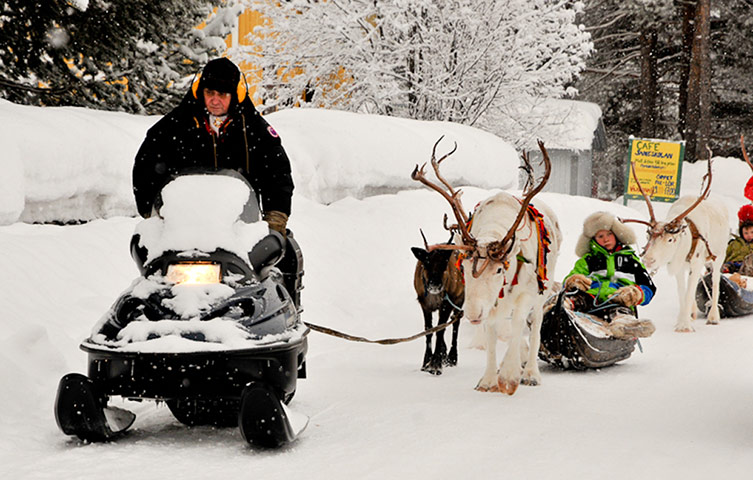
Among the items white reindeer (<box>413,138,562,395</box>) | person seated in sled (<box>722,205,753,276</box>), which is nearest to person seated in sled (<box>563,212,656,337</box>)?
white reindeer (<box>413,138,562,395</box>)

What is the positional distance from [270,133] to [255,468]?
7.46ft

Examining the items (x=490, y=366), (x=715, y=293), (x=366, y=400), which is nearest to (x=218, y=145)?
(x=366, y=400)

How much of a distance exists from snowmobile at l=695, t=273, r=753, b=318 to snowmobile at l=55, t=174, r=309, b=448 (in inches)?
346

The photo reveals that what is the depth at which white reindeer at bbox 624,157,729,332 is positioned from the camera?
11023 millimetres

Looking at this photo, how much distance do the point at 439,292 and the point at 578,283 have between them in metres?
1.46

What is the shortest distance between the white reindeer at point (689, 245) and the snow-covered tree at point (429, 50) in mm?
7654

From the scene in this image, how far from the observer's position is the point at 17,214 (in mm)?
7258

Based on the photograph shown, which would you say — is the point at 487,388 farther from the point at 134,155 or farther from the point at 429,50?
the point at 429,50

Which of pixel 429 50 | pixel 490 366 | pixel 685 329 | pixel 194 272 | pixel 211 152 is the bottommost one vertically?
pixel 685 329

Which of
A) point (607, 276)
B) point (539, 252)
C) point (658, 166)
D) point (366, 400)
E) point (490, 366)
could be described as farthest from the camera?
point (658, 166)

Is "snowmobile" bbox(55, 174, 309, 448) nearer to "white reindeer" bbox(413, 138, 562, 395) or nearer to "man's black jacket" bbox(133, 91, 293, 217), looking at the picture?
"man's black jacket" bbox(133, 91, 293, 217)

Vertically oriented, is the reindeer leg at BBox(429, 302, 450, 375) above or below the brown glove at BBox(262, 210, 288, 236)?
below

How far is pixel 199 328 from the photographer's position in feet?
14.4

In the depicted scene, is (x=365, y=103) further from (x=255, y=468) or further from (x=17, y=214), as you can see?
(x=255, y=468)
